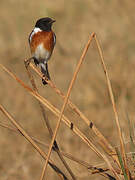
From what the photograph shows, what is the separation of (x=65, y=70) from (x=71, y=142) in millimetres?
1886

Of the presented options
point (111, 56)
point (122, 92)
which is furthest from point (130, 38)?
point (122, 92)

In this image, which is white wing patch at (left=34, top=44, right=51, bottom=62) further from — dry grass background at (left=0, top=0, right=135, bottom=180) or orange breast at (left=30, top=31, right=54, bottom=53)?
dry grass background at (left=0, top=0, right=135, bottom=180)

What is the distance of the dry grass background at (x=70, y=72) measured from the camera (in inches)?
184

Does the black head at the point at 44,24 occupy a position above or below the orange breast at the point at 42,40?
above

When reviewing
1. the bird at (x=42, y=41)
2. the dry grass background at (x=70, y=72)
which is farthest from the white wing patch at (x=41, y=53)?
the dry grass background at (x=70, y=72)

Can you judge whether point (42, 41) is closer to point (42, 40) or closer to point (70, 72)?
point (42, 40)

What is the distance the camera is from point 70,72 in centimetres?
641

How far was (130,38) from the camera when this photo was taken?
6.93m

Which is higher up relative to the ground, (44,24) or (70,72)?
(70,72)

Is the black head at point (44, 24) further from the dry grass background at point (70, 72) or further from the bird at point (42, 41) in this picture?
the dry grass background at point (70, 72)

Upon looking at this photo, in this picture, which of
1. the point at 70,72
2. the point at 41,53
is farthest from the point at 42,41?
the point at 70,72

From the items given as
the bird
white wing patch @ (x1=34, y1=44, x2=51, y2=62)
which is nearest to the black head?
the bird

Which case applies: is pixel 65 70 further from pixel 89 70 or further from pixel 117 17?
pixel 117 17

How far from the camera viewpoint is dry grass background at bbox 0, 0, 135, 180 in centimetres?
467
